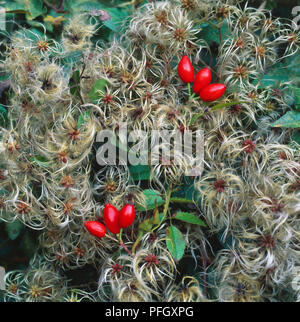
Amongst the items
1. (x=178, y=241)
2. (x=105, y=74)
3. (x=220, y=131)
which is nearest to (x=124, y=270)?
(x=178, y=241)

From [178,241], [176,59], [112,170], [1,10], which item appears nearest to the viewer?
[178,241]

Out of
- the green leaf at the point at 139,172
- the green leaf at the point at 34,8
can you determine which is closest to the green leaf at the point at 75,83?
the green leaf at the point at 139,172

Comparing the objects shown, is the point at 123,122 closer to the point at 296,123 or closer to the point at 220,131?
the point at 220,131

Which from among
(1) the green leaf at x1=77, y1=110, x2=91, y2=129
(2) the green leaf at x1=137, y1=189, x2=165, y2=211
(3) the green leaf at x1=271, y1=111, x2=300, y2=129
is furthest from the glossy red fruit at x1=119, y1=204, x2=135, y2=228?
(3) the green leaf at x1=271, y1=111, x2=300, y2=129

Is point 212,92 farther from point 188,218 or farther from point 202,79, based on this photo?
point 188,218

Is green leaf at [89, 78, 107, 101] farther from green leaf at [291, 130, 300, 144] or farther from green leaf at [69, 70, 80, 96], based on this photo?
green leaf at [291, 130, 300, 144]
